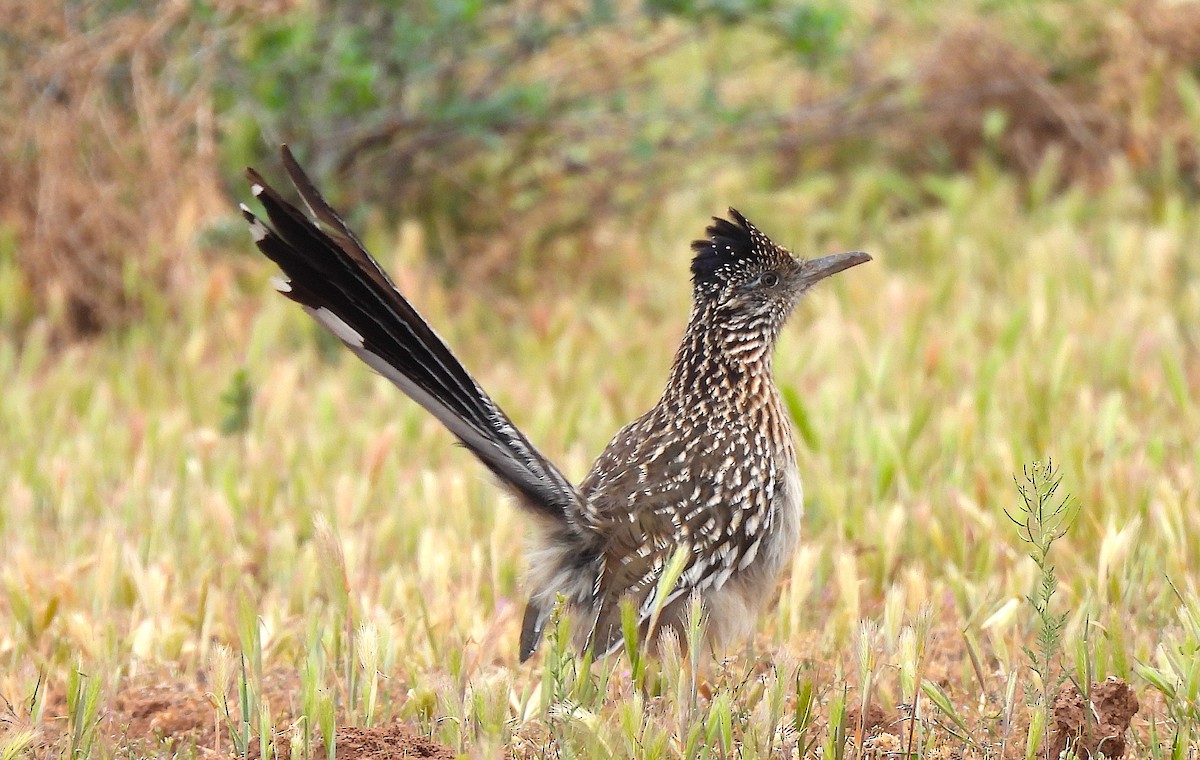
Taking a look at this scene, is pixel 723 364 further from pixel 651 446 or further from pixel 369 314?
pixel 369 314

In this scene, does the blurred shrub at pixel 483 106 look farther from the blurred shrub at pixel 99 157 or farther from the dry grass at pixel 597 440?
the blurred shrub at pixel 99 157

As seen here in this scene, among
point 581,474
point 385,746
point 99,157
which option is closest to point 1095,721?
point 385,746

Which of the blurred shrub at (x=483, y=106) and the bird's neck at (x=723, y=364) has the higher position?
the blurred shrub at (x=483, y=106)

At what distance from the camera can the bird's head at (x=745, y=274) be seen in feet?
16.7

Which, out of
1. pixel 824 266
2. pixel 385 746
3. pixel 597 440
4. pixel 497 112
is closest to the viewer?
pixel 385 746

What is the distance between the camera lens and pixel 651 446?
4.73 m

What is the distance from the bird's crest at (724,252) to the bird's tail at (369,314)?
131 cm

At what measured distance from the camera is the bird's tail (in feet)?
12.2

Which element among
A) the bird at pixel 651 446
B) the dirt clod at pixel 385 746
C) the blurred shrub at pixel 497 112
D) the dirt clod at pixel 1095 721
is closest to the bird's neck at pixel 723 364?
the bird at pixel 651 446

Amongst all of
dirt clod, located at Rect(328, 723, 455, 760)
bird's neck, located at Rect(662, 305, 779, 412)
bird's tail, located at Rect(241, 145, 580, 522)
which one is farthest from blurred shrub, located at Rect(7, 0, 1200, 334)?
dirt clod, located at Rect(328, 723, 455, 760)

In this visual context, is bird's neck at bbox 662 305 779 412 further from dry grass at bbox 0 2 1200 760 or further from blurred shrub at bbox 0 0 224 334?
blurred shrub at bbox 0 0 224 334

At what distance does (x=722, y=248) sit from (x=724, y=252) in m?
0.01

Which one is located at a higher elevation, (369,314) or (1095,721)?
(369,314)

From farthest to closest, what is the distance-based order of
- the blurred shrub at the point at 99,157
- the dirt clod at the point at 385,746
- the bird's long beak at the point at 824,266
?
the blurred shrub at the point at 99,157, the bird's long beak at the point at 824,266, the dirt clod at the point at 385,746
